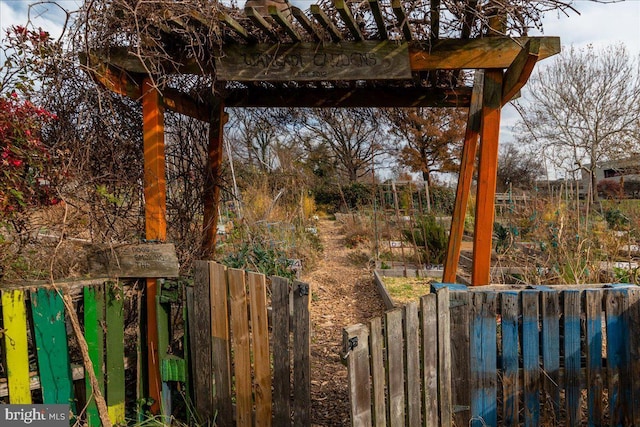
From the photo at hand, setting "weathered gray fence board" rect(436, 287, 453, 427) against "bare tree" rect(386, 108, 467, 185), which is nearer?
"weathered gray fence board" rect(436, 287, 453, 427)

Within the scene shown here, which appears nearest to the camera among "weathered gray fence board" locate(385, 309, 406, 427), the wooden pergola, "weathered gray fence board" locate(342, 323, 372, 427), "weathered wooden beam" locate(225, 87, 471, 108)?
"weathered gray fence board" locate(342, 323, 372, 427)

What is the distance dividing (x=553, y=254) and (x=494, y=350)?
3173mm

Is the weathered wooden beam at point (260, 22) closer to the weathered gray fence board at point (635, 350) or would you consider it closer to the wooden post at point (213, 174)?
the wooden post at point (213, 174)

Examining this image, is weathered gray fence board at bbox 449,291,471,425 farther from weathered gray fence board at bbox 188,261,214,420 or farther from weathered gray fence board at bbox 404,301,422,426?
weathered gray fence board at bbox 188,261,214,420

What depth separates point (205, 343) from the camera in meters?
2.65

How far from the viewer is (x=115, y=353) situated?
262 centimetres

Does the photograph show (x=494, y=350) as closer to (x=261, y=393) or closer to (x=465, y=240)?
(x=261, y=393)

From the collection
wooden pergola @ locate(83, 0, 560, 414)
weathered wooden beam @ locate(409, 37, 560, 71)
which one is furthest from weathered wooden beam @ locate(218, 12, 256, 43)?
weathered wooden beam @ locate(409, 37, 560, 71)

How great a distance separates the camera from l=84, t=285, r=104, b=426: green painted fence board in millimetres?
2490

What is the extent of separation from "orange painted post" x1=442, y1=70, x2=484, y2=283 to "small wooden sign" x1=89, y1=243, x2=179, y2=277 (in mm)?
2358

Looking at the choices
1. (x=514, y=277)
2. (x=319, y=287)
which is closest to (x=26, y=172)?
(x=319, y=287)

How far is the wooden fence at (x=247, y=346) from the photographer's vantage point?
7.78 ft

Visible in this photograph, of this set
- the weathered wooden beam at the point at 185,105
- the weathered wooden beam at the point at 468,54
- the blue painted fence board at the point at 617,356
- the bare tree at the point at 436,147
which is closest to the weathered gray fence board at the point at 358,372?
the blue painted fence board at the point at 617,356

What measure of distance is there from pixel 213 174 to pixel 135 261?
1603 mm
